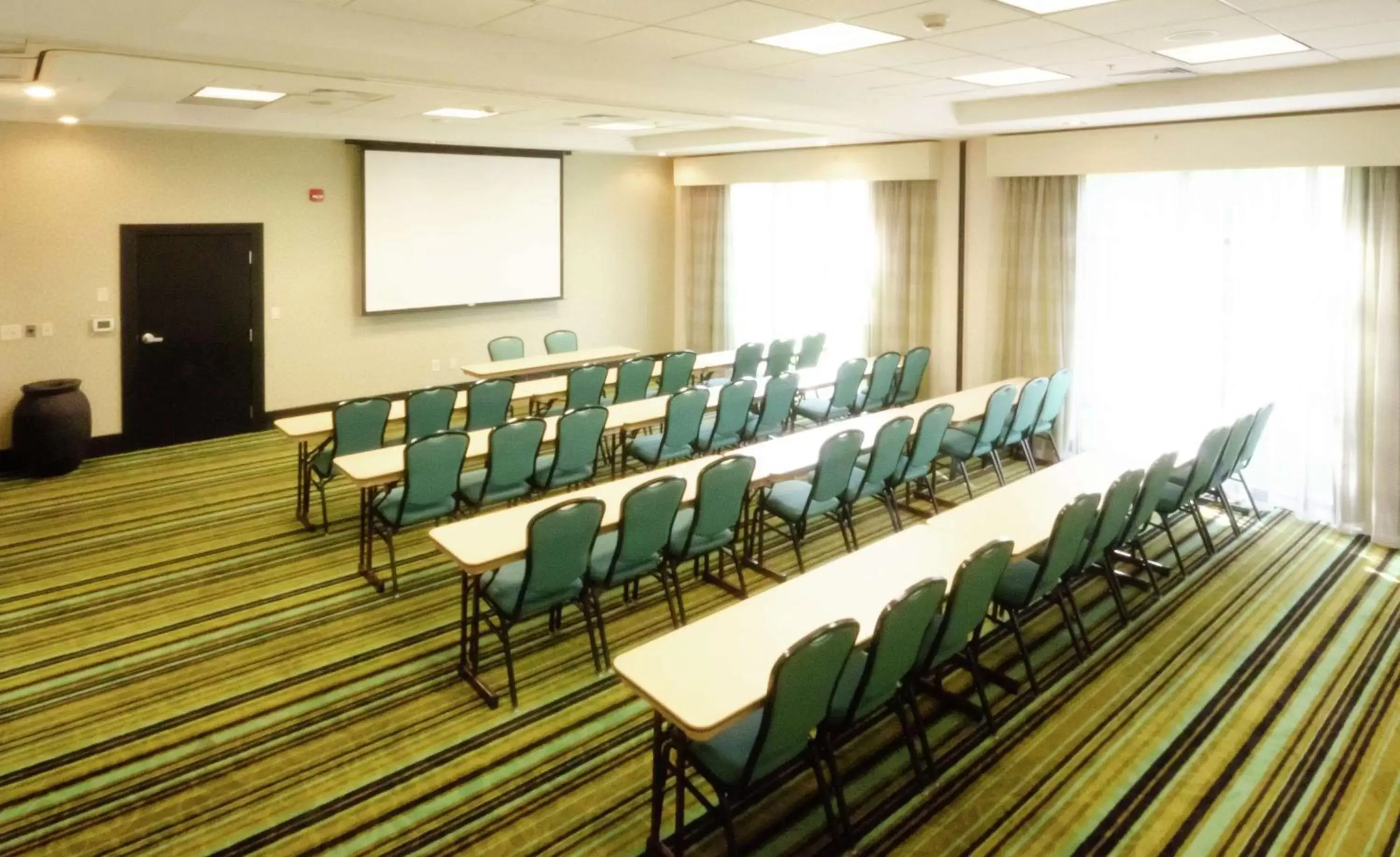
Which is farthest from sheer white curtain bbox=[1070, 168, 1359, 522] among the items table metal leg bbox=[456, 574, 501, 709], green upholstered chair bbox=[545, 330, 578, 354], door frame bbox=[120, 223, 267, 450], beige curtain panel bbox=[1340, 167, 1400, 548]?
door frame bbox=[120, 223, 267, 450]

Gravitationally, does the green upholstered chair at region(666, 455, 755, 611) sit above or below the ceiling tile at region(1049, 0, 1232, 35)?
below

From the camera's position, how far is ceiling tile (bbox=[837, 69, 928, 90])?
5832 millimetres

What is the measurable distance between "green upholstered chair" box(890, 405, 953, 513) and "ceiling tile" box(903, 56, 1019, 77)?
2.14 m

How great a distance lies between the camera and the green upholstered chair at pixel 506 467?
582 cm

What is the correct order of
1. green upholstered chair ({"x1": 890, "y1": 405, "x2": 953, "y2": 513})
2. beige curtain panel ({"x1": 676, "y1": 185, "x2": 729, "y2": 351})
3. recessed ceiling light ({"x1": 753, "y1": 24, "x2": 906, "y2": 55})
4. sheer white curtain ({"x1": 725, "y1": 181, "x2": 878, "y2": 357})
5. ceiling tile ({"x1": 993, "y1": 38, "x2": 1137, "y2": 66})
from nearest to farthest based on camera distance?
recessed ceiling light ({"x1": 753, "y1": 24, "x2": 906, "y2": 55})
ceiling tile ({"x1": 993, "y1": 38, "x2": 1137, "y2": 66})
green upholstered chair ({"x1": 890, "y1": 405, "x2": 953, "y2": 513})
sheer white curtain ({"x1": 725, "y1": 181, "x2": 878, "y2": 357})
beige curtain panel ({"x1": 676, "y1": 185, "x2": 729, "y2": 351})

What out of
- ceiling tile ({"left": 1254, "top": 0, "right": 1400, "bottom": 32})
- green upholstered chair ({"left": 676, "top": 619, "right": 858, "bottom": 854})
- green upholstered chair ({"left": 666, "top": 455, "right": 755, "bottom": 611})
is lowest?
green upholstered chair ({"left": 676, "top": 619, "right": 858, "bottom": 854})

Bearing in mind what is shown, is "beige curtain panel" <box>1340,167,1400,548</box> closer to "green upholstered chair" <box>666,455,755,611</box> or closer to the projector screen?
"green upholstered chair" <box>666,455,755,611</box>

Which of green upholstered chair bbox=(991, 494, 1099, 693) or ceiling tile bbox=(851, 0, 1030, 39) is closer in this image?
ceiling tile bbox=(851, 0, 1030, 39)

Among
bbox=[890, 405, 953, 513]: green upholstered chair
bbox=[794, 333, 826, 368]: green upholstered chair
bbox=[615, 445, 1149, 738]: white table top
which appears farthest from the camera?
bbox=[794, 333, 826, 368]: green upholstered chair

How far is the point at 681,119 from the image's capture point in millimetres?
8594

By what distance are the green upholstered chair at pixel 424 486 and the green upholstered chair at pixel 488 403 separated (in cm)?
136

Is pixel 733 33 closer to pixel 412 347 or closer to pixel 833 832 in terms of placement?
pixel 833 832

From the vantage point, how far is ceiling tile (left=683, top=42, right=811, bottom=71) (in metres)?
5.18

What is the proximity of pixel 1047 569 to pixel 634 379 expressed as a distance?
15.5 feet
